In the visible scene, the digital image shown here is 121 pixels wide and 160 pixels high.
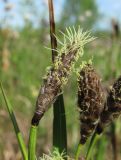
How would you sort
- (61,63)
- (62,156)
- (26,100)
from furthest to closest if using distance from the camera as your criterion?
(26,100)
(62,156)
(61,63)

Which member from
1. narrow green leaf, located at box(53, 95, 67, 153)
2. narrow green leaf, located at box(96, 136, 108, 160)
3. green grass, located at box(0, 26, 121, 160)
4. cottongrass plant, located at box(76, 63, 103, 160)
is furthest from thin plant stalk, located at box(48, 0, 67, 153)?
green grass, located at box(0, 26, 121, 160)

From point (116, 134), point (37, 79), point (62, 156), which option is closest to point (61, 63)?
point (62, 156)

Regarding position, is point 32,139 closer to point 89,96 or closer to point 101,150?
point 89,96

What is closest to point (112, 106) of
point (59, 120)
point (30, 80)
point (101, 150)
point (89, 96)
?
point (89, 96)

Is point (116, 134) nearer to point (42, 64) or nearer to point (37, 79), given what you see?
point (37, 79)

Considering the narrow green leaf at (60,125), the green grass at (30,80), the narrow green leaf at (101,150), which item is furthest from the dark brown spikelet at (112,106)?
the green grass at (30,80)

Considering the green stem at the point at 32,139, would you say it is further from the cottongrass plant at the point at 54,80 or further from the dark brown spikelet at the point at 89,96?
the dark brown spikelet at the point at 89,96
